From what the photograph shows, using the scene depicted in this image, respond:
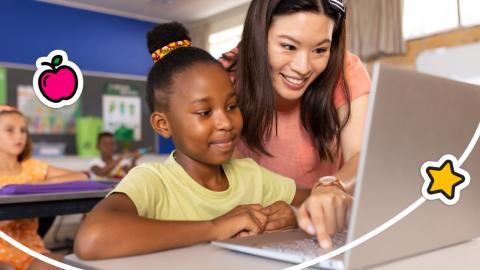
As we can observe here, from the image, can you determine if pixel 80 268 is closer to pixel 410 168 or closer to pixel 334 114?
pixel 410 168

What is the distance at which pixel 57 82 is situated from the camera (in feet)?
3.08

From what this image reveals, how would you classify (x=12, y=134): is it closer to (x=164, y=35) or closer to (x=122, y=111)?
(x=164, y=35)

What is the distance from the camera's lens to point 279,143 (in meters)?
1.35

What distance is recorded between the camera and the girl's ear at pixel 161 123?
3.18 feet

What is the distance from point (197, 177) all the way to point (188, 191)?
6 centimetres

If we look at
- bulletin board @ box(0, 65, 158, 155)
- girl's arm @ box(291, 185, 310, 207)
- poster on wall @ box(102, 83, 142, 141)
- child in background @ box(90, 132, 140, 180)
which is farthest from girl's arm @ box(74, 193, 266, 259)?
poster on wall @ box(102, 83, 142, 141)

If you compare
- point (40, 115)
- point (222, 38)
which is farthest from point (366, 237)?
point (222, 38)

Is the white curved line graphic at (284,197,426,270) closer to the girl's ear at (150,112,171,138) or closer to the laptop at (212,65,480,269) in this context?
the laptop at (212,65,480,269)

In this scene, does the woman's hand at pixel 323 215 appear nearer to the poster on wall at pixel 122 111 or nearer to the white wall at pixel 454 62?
the white wall at pixel 454 62

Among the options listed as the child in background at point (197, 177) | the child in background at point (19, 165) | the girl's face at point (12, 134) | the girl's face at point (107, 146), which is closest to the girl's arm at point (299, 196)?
the child in background at point (197, 177)

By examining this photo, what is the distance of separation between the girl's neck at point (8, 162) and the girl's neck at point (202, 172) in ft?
5.79

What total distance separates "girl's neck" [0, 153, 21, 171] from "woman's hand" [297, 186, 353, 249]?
2.16 m

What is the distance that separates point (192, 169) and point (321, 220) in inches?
15.6

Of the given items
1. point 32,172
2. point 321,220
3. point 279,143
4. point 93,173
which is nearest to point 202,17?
point 93,173
